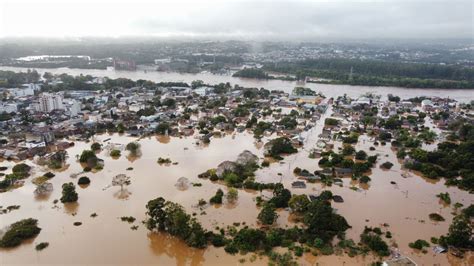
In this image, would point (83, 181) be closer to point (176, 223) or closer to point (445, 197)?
point (176, 223)

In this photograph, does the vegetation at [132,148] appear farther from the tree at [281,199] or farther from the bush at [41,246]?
the tree at [281,199]

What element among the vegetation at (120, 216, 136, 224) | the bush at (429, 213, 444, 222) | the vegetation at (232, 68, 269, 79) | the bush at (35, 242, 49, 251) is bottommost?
the bush at (35, 242, 49, 251)

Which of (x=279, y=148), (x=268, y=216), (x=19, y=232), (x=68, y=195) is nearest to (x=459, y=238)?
(x=268, y=216)

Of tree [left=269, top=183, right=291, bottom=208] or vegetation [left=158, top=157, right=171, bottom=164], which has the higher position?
tree [left=269, top=183, right=291, bottom=208]

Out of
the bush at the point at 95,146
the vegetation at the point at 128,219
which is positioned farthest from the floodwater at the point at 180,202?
the bush at the point at 95,146

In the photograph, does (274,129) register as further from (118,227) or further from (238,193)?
(118,227)

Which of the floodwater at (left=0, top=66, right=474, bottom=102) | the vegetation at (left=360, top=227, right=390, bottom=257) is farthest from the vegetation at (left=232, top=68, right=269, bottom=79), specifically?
the vegetation at (left=360, top=227, right=390, bottom=257)

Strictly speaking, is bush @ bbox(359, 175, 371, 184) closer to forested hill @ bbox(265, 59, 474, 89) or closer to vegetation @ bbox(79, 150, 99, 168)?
vegetation @ bbox(79, 150, 99, 168)
